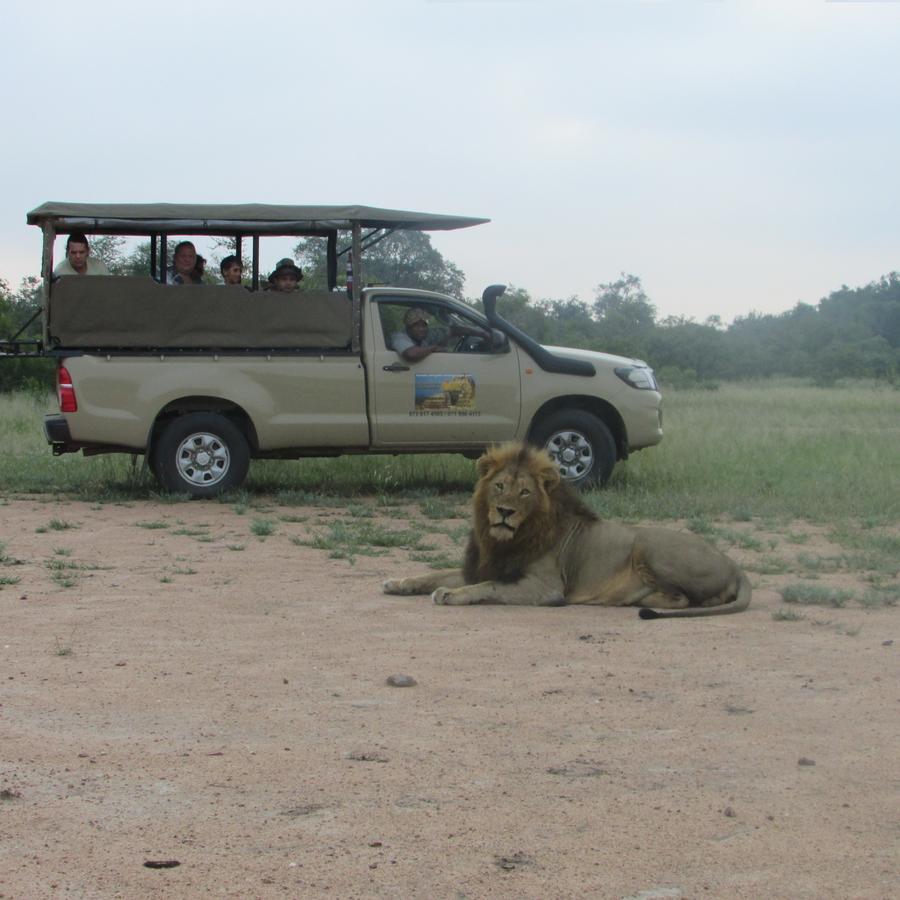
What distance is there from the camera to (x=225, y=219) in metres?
11.5

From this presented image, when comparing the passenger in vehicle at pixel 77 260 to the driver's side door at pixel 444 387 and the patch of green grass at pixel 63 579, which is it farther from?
the patch of green grass at pixel 63 579

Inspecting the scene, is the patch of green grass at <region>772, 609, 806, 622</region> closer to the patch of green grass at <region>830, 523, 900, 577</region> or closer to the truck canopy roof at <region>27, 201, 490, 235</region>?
the patch of green grass at <region>830, 523, 900, 577</region>

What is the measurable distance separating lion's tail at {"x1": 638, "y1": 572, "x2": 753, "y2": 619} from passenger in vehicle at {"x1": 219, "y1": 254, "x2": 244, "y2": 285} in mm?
6551

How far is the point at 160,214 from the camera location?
1124cm

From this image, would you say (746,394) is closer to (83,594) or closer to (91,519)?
(91,519)

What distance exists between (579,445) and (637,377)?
86 cm

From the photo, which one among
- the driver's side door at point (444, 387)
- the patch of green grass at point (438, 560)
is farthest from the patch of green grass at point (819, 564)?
the driver's side door at point (444, 387)

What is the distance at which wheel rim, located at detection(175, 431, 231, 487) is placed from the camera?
456 inches

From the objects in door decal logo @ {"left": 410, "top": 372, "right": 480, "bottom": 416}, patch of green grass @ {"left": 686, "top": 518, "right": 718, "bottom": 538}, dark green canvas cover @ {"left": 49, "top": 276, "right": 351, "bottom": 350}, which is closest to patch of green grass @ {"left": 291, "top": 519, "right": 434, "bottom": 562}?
patch of green grass @ {"left": 686, "top": 518, "right": 718, "bottom": 538}

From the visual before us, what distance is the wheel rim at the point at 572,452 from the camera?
12.2m

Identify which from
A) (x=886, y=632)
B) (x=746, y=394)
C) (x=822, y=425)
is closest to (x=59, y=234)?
(x=886, y=632)

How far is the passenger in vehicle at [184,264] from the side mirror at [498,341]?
266 centimetres

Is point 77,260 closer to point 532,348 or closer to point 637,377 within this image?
point 532,348

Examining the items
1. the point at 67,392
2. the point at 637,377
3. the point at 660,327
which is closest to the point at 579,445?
the point at 637,377
